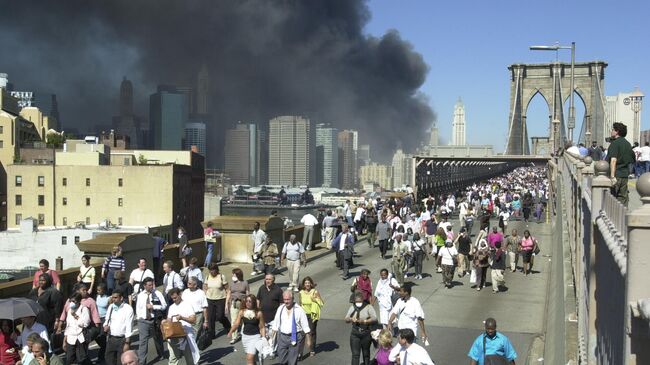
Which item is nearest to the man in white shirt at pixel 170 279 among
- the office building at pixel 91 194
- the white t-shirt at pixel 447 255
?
the white t-shirt at pixel 447 255

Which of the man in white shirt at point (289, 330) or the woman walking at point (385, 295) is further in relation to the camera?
the woman walking at point (385, 295)

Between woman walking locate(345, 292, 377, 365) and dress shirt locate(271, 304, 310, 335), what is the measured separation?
2.58 feet

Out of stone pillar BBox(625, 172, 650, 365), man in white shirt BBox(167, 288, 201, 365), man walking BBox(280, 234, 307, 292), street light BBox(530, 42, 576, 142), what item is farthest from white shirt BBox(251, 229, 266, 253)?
street light BBox(530, 42, 576, 142)

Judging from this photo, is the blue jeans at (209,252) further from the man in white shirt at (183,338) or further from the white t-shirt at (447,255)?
the man in white shirt at (183,338)

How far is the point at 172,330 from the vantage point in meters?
10.7

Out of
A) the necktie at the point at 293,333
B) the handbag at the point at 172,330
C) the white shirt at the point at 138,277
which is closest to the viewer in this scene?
the handbag at the point at 172,330

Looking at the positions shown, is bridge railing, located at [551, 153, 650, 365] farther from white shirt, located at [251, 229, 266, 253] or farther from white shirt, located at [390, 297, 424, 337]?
white shirt, located at [251, 229, 266, 253]

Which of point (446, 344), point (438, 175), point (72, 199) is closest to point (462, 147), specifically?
point (438, 175)

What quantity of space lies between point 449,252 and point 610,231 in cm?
1322

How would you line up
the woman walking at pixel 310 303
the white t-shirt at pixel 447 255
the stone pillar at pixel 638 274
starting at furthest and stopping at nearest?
the white t-shirt at pixel 447 255
the woman walking at pixel 310 303
the stone pillar at pixel 638 274

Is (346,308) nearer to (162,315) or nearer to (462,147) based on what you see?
(162,315)

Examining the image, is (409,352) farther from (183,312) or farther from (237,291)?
(237,291)

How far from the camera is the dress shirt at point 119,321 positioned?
10977 millimetres

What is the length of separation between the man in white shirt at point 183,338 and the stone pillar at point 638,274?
26.1ft
